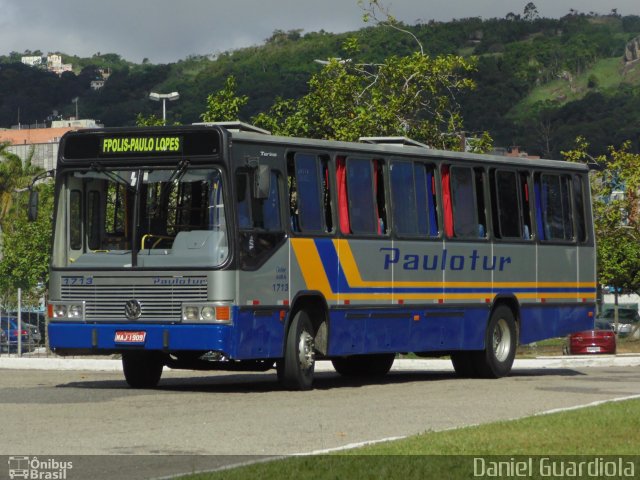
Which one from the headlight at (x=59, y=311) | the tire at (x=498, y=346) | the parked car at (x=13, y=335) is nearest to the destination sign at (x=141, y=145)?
the headlight at (x=59, y=311)

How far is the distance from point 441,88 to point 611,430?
30091mm

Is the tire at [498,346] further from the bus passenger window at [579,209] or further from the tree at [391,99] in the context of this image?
the tree at [391,99]

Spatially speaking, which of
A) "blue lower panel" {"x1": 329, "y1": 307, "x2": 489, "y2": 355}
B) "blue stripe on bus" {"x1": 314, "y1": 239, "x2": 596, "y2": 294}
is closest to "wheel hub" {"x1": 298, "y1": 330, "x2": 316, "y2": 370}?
"blue lower panel" {"x1": 329, "y1": 307, "x2": 489, "y2": 355}

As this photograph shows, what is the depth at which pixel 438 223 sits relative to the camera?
23438 millimetres

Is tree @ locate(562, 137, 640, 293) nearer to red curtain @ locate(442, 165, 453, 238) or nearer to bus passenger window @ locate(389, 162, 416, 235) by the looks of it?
red curtain @ locate(442, 165, 453, 238)

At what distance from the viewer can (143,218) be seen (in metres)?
19.7

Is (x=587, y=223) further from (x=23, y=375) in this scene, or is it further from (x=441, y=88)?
(x=441, y=88)

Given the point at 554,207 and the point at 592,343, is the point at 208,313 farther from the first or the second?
the point at 592,343

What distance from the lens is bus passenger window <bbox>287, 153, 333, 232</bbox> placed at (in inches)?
811

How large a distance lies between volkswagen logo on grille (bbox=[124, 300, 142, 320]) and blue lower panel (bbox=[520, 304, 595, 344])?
7.65 m

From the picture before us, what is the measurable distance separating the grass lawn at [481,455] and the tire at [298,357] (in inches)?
234

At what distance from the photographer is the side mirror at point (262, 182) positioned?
19516 mm

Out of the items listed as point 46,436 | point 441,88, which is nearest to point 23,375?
point 46,436

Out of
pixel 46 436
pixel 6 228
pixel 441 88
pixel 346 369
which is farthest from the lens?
pixel 6 228
